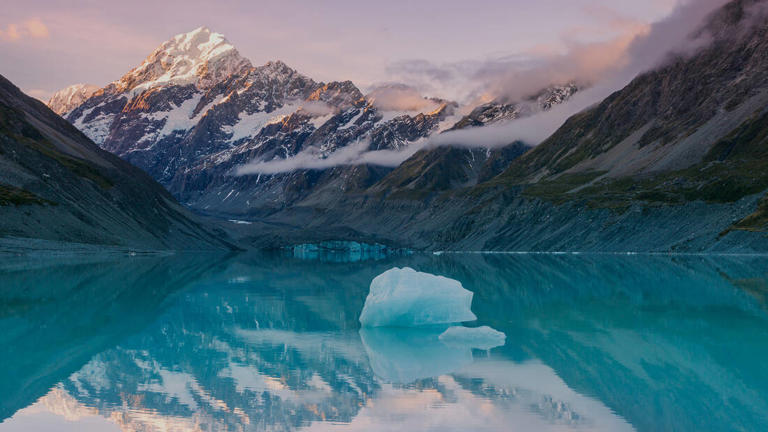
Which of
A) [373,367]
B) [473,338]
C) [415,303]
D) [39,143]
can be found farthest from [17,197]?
[373,367]

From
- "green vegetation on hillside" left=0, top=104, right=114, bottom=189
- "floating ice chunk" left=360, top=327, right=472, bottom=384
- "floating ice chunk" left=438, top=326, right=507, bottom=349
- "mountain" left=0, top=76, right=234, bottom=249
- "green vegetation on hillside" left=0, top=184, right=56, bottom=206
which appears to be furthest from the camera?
"green vegetation on hillside" left=0, top=104, right=114, bottom=189

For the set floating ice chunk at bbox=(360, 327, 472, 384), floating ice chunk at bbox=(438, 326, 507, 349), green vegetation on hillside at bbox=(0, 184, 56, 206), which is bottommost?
floating ice chunk at bbox=(360, 327, 472, 384)

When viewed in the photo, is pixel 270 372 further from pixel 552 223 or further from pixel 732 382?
pixel 552 223

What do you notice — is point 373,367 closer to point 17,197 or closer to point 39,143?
point 17,197

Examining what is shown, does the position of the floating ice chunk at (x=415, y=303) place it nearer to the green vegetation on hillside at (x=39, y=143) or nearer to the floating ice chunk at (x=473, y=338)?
the floating ice chunk at (x=473, y=338)

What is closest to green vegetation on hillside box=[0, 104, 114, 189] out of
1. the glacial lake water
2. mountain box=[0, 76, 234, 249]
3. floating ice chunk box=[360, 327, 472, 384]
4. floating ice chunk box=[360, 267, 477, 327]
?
mountain box=[0, 76, 234, 249]

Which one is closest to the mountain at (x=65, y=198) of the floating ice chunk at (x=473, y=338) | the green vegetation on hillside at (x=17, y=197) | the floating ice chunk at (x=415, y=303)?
the green vegetation on hillside at (x=17, y=197)

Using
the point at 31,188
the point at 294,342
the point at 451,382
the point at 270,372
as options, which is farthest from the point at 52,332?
the point at 31,188

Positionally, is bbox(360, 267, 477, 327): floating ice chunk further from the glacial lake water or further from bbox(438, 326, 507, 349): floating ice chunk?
bbox(438, 326, 507, 349): floating ice chunk
